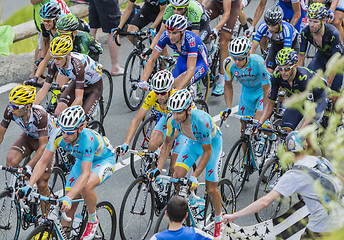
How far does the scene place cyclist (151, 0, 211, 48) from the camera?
1148 centimetres

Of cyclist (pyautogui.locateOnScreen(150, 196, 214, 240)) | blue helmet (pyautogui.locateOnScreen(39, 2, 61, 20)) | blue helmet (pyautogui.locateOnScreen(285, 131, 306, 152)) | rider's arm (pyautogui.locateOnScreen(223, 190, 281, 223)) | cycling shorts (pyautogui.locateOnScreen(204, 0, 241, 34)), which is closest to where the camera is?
cyclist (pyautogui.locateOnScreen(150, 196, 214, 240))

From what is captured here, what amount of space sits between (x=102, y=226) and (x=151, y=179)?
958 mm

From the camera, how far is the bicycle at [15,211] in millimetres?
8242

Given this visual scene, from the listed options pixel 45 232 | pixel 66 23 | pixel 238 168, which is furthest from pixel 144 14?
pixel 45 232

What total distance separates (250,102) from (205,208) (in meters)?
2.27

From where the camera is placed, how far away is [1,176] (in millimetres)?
10453

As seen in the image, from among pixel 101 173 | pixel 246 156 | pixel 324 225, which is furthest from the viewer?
pixel 246 156

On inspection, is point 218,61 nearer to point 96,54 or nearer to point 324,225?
point 96,54

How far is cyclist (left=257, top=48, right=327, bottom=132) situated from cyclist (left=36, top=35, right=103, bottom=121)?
8.88 feet

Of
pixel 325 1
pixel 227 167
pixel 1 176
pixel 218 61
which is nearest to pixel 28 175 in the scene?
pixel 1 176

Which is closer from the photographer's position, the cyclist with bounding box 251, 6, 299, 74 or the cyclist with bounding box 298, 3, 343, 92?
the cyclist with bounding box 298, 3, 343, 92

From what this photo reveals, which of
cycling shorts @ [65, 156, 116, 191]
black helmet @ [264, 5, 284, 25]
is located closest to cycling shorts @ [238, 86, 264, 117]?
black helmet @ [264, 5, 284, 25]

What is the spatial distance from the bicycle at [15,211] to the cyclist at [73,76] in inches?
64.5

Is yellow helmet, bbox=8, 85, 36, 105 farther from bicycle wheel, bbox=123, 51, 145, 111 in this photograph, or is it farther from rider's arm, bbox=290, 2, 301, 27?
rider's arm, bbox=290, 2, 301, 27
